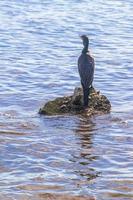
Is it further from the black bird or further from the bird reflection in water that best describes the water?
the black bird

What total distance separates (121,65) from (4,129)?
7227 mm

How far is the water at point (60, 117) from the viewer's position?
9508 mm

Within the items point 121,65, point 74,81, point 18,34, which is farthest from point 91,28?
point 74,81

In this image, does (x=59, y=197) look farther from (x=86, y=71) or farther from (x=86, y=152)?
(x=86, y=71)

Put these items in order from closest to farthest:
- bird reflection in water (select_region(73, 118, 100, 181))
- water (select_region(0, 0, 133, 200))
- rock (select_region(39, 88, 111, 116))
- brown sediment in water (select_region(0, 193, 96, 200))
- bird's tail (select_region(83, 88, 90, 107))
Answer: brown sediment in water (select_region(0, 193, 96, 200)), water (select_region(0, 0, 133, 200)), bird reflection in water (select_region(73, 118, 100, 181)), bird's tail (select_region(83, 88, 90, 107)), rock (select_region(39, 88, 111, 116))

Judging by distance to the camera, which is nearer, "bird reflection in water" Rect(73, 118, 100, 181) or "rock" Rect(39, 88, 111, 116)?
"bird reflection in water" Rect(73, 118, 100, 181)

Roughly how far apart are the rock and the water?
0.21m

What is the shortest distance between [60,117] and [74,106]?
1.46 feet

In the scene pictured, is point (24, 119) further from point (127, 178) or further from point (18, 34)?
point (18, 34)

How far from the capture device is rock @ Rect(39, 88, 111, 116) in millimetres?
13211

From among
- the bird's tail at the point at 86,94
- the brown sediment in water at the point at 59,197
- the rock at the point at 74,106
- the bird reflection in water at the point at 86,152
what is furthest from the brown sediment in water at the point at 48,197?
the rock at the point at 74,106

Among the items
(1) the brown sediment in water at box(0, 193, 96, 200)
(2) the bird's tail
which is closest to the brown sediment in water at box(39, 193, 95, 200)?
(1) the brown sediment in water at box(0, 193, 96, 200)

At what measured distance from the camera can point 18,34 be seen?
917 inches

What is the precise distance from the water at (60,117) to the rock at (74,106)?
213 mm
